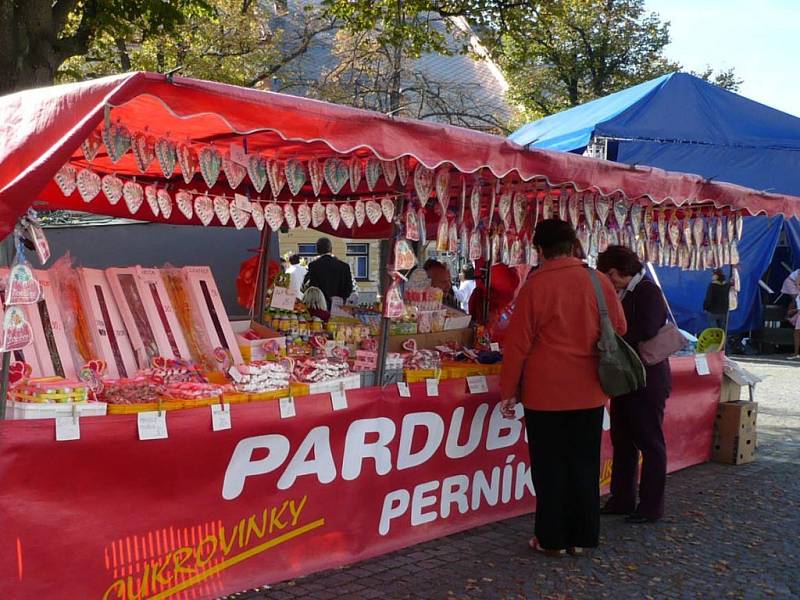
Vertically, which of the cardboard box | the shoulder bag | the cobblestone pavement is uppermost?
the shoulder bag

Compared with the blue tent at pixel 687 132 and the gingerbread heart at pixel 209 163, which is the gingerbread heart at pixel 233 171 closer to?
the gingerbread heart at pixel 209 163

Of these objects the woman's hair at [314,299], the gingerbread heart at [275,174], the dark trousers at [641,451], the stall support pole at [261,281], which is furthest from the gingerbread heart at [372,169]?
the woman's hair at [314,299]

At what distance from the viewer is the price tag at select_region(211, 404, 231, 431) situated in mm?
3769

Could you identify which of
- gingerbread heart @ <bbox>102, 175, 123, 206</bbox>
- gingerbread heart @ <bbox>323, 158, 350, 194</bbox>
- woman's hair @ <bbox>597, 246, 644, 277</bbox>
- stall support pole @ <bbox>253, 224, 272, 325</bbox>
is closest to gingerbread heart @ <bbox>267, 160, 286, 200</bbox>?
gingerbread heart @ <bbox>323, 158, 350, 194</bbox>

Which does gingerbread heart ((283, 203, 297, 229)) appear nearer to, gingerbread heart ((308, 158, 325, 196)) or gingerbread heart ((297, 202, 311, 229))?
gingerbread heart ((297, 202, 311, 229))

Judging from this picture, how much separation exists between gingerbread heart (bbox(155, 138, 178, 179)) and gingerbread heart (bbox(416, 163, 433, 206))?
131 centimetres

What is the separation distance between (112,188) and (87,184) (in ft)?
0.81

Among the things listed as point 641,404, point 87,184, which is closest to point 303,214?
point 87,184

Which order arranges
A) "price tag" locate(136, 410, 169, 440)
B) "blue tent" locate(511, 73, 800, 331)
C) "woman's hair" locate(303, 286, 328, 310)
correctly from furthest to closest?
"blue tent" locate(511, 73, 800, 331), "woman's hair" locate(303, 286, 328, 310), "price tag" locate(136, 410, 169, 440)

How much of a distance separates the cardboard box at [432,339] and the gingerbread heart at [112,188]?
200 cm

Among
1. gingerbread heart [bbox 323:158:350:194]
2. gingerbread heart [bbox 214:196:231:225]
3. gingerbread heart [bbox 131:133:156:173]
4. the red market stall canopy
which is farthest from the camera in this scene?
gingerbread heart [bbox 214:196:231:225]

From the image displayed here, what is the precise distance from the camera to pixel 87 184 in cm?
445

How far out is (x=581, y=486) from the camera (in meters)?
4.46

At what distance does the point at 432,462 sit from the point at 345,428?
0.73m
